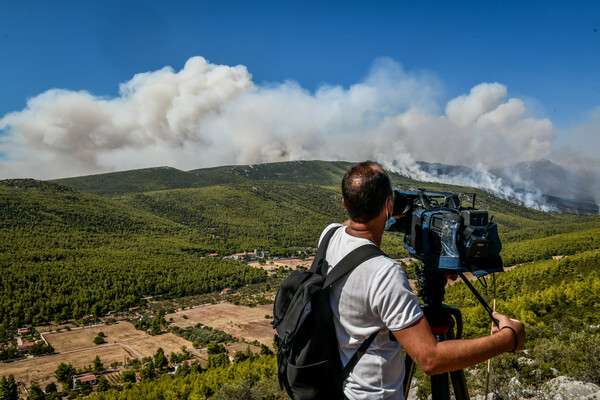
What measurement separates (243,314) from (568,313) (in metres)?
38.5

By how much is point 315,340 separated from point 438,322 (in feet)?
3.59

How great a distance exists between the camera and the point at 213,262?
78.2 m

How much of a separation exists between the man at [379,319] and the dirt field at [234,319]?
37528 millimetres

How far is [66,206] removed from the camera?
94.9 m

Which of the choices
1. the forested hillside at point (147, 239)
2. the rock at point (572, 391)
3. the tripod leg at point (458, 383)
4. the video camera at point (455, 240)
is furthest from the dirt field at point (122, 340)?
the video camera at point (455, 240)

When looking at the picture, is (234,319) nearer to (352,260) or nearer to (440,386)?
(440,386)

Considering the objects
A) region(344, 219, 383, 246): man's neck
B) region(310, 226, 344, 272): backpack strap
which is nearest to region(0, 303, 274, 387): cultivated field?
region(310, 226, 344, 272): backpack strap

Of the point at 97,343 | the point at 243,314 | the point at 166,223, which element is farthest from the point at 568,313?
the point at 166,223

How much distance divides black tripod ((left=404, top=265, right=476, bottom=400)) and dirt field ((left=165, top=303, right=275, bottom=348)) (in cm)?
3682

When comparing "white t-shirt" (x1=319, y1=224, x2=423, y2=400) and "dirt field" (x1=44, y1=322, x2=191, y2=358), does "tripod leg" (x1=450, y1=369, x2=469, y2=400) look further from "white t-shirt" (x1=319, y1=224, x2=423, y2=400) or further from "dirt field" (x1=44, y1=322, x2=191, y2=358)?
"dirt field" (x1=44, y1=322, x2=191, y2=358)

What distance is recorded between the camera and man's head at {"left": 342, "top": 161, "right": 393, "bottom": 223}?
1.61m

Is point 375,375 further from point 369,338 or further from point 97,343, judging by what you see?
point 97,343

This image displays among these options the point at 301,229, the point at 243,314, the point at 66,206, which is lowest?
the point at 243,314

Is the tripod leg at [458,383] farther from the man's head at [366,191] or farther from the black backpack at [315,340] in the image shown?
the man's head at [366,191]
